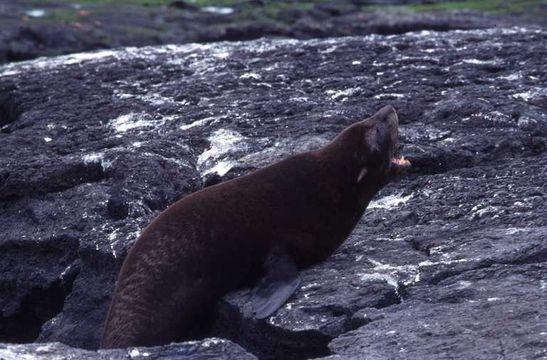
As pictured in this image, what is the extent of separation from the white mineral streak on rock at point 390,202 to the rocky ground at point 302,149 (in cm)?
3

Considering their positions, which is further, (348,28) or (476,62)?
(348,28)

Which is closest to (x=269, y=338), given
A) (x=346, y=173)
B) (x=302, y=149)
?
(x=346, y=173)

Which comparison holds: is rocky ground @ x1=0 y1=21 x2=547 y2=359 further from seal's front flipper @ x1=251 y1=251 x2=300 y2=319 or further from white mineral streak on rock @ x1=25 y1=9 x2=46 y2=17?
white mineral streak on rock @ x1=25 y1=9 x2=46 y2=17

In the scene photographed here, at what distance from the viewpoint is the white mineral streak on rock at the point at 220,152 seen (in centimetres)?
1078

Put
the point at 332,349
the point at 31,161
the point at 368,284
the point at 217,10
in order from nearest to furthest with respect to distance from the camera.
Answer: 1. the point at 332,349
2. the point at 368,284
3. the point at 31,161
4. the point at 217,10

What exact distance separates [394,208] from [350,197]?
33.8 inches

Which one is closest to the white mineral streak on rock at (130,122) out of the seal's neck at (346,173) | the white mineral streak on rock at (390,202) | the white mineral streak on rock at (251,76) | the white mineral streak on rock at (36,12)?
the white mineral streak on rock at (251,76)

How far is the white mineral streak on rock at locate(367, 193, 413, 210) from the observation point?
990cm

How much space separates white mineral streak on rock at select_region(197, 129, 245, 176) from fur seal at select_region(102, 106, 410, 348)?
1821mm

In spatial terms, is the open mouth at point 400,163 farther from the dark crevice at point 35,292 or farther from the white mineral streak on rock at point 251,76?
the white mineral streak on rock at point 251,76

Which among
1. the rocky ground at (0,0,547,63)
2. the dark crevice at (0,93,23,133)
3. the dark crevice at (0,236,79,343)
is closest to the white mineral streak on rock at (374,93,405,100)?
the dark crevice at (0,236,79,343)

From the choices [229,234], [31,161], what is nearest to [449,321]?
[229,234]

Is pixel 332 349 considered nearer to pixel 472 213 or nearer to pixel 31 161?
pixel 472 213

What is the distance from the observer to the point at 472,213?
30.2ft
